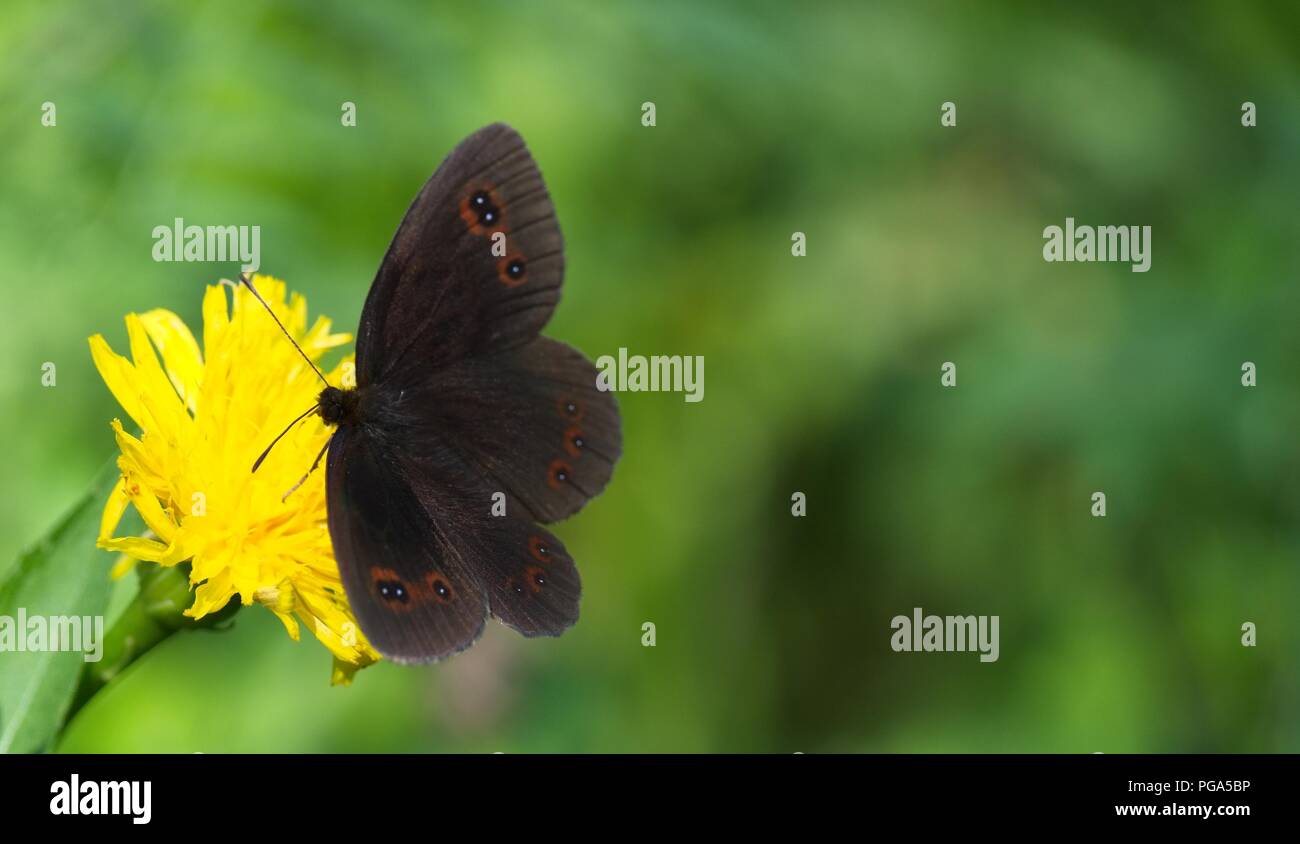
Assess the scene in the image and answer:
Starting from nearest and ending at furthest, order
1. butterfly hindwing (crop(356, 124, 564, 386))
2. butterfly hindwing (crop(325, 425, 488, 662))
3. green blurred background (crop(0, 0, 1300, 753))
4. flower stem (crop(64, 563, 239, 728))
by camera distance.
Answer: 1. butterfly hindwing (crop(325, 425, 488, 662))
2. flower stem (crop(64, 563, 239, 728))
3. butterfly hindwing (crop(356, 124, 564, 386))
4. green blurred background (crop(0, 0, 1300, 753))

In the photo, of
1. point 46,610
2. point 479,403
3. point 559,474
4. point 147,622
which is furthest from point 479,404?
point 46,610

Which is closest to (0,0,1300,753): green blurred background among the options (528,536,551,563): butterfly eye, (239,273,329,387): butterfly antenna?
(239,273,329,387): butterfly antenna

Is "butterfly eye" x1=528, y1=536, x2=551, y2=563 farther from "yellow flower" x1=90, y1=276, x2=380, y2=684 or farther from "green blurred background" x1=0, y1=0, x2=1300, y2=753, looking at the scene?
"green blurred background" x1=0, y1=0, x2=1300, y2=753

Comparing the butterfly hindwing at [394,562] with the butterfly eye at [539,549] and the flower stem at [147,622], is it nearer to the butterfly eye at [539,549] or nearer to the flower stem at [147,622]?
the butterfly eye at [539,549]

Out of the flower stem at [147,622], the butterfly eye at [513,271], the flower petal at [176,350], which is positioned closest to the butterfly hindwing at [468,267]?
the butterfly eye at [513,271]

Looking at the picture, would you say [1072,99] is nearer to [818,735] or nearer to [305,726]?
[818,735]

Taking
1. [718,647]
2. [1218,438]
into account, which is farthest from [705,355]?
[1218,438]

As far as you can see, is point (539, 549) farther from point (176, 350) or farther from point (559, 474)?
point (176, 350)

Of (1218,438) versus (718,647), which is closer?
(1218,438)
